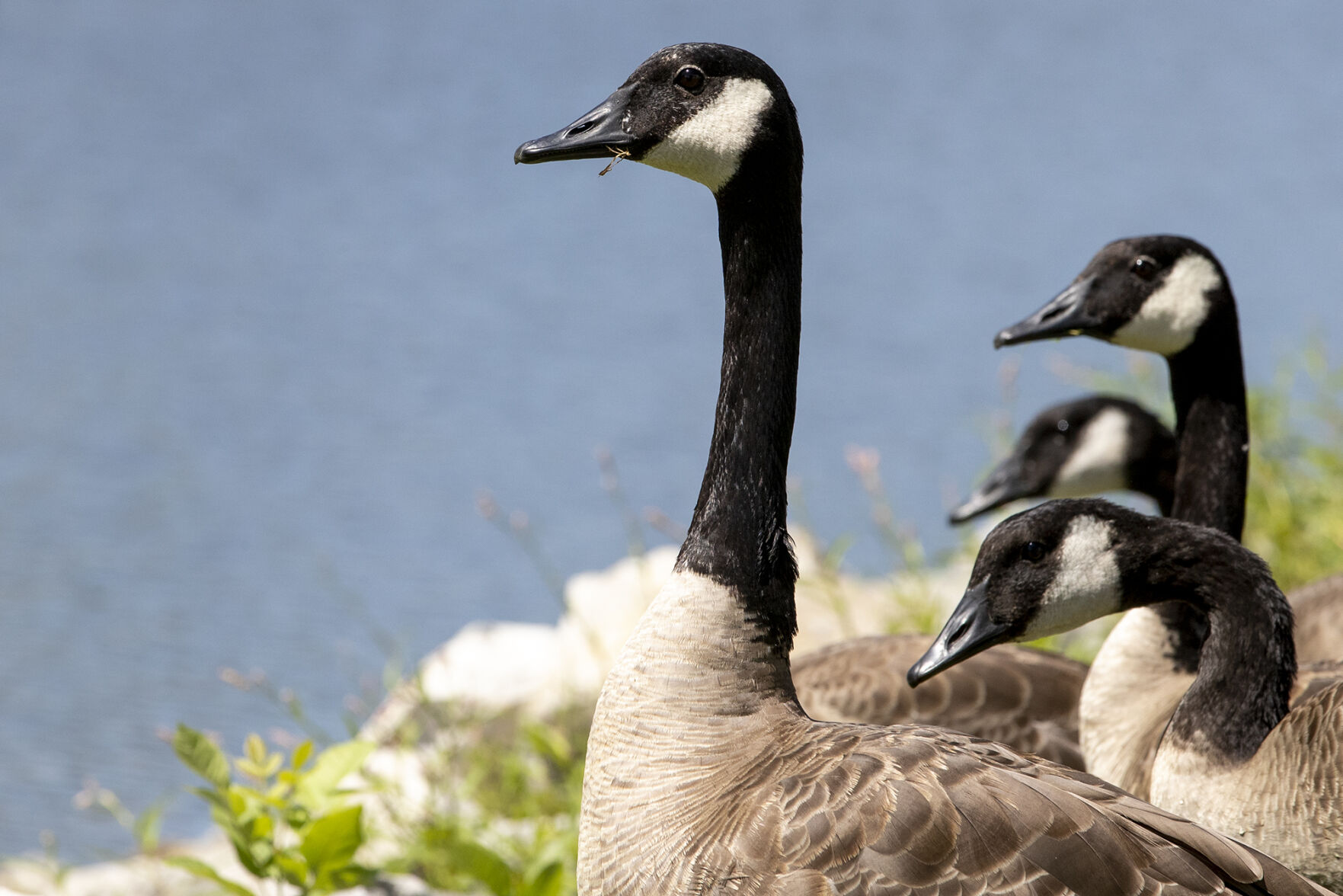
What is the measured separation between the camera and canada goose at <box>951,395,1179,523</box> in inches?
178

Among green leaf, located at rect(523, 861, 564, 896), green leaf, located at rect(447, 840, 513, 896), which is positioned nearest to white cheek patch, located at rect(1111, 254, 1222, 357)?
green leaf, located at rect(523, 861, 564, 896)

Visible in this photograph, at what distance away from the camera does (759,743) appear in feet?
7.91

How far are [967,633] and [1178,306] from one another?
145cm

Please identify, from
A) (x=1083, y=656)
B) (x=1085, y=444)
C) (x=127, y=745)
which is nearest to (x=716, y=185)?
(x=1085, y=444)

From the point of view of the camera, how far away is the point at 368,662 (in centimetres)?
699

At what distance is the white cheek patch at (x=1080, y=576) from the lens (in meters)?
2.88

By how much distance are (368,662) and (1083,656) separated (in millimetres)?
3613

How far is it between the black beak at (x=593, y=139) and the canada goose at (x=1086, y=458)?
2.51 m

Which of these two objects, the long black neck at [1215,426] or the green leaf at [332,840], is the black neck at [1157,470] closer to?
the long black neck at [1215,426]

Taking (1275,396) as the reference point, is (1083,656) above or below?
below

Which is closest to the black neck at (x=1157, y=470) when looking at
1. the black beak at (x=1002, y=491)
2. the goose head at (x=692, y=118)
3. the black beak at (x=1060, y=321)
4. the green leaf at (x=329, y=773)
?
the black beak at (x=1002, y=491)

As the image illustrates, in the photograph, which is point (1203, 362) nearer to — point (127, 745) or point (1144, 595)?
point (1144, 595)

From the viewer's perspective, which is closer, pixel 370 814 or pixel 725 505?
pixel 725 505

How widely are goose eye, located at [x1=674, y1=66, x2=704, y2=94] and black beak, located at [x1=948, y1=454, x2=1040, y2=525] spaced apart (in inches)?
98.4
